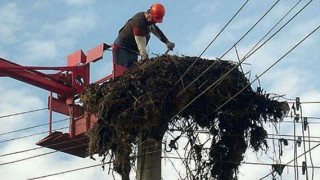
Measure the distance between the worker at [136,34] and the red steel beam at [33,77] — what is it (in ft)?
3.17

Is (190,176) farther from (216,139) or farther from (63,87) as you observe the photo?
(63,87)

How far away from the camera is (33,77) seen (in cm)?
1548

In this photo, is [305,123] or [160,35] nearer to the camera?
[305,123]

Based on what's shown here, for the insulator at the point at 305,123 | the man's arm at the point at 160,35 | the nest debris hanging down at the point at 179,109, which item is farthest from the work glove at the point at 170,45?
the insulator at the point at 305,123

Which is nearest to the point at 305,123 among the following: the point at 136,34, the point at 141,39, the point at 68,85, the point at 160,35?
the point at 141,39

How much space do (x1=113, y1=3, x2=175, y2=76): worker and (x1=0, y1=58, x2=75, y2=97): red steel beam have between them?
3.17ft

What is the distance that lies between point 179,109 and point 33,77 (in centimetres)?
265

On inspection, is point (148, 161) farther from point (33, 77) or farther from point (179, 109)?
point (33, 77)

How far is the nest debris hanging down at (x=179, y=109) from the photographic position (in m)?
13.9

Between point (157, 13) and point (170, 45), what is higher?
point (157, 13)

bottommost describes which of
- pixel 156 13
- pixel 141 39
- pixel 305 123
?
pixel 305 123

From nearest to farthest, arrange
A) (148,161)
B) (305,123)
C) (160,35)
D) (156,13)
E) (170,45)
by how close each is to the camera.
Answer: (305,123) → (148,161) → (156,13) → (170,45) → (160,35)

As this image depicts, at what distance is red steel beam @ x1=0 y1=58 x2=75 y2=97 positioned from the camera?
1542 centimetres

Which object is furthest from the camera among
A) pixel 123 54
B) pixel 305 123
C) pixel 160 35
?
pixel 160 35
